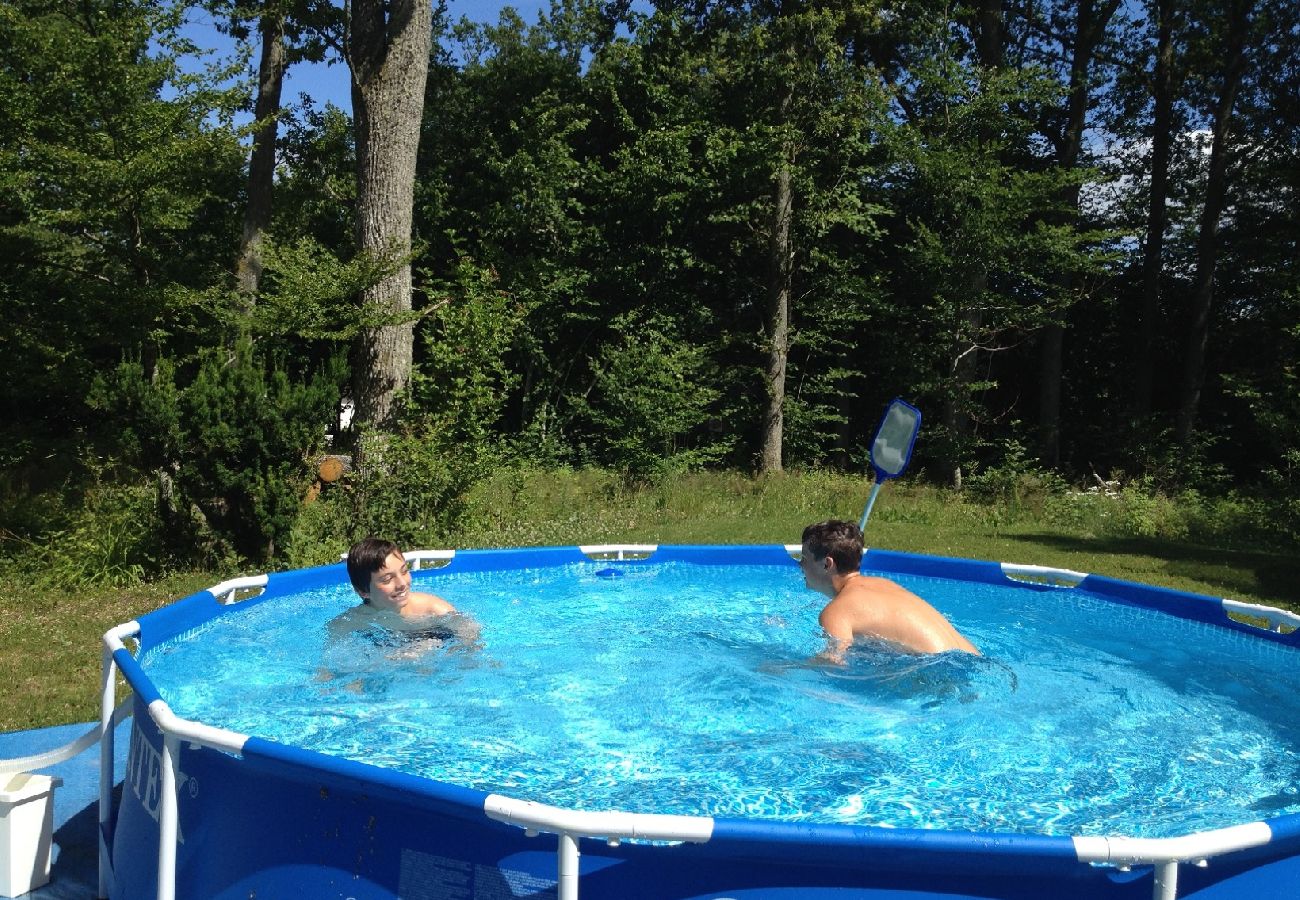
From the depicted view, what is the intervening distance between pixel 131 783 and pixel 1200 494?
695 inches

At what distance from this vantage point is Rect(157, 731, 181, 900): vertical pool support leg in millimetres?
3037

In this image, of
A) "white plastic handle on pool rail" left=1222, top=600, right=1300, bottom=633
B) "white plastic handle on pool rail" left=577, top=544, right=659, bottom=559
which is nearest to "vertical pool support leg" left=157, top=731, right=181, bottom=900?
"white plastic handle on pool rail" left=577, top=544, right=659, bottom=559

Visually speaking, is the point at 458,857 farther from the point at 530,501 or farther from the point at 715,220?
the point at 715,220

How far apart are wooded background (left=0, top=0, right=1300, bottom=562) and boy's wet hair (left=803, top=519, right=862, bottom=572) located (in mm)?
5244

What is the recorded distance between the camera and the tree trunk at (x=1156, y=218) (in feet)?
67.6

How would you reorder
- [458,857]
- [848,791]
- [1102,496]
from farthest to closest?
[1102,496]
[848,791]
[458,857]

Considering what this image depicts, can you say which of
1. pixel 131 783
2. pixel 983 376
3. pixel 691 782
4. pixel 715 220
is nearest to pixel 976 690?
pixel 691 782

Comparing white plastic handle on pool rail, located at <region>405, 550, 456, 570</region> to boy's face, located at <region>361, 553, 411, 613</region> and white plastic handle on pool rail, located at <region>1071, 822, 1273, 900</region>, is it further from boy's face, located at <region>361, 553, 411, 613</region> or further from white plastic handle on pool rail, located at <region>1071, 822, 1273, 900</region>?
white plastic handle on pool rail, located at <region>1071, 822, 1273, 900</region>

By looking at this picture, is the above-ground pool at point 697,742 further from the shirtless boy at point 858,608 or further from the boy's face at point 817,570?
the boy's face at point 817,570

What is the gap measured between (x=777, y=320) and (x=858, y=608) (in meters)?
12.4

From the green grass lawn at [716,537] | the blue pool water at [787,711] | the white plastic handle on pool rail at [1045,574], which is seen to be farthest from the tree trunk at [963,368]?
the blue pool water at [787,711]

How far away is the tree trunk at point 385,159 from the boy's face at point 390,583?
560 cm

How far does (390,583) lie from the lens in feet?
17.1

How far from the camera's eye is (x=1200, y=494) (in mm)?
17188
